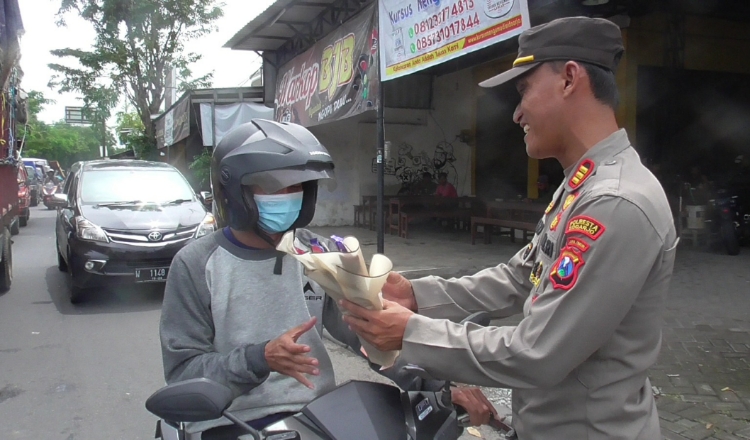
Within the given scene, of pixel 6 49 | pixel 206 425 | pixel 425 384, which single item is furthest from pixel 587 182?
pixel 6 49

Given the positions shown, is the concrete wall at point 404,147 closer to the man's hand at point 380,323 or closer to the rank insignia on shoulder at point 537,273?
the rank insignia on shoulder at point 537,273

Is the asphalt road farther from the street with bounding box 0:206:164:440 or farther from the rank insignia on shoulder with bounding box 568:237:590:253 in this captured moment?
the rank insignia on shoulder with bounding box 568:237:590:253

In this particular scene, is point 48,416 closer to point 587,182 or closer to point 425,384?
point 425,384

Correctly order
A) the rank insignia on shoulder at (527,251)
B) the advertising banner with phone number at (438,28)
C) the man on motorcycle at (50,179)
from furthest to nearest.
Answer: the man on motorcycle at (50,179), the advertising banner with phone number at (438,28), the rank insignia on shoulder at (527,251)

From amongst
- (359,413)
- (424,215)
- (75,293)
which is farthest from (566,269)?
(424,215)

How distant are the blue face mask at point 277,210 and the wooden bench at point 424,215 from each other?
35.2 feet

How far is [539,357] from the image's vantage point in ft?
4.43

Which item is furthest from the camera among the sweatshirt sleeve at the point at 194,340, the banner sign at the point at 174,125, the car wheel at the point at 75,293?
the banner sign at the point at 174,125

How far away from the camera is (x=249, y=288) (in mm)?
1896

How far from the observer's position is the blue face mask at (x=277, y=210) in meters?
1.92

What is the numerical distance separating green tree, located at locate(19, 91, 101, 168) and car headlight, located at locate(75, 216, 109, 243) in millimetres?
47504

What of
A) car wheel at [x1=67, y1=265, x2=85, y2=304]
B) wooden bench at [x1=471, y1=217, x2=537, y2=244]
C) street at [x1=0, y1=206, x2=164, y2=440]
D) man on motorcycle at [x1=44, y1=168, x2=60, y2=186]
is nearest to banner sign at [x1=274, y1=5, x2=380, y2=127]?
wooden bench at [x1=471, y1=217, x2=537, y2=244]

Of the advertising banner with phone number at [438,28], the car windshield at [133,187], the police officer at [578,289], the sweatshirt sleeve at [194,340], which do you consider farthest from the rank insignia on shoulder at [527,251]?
the car windshield at [133,187]

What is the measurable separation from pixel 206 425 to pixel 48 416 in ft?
9.97
